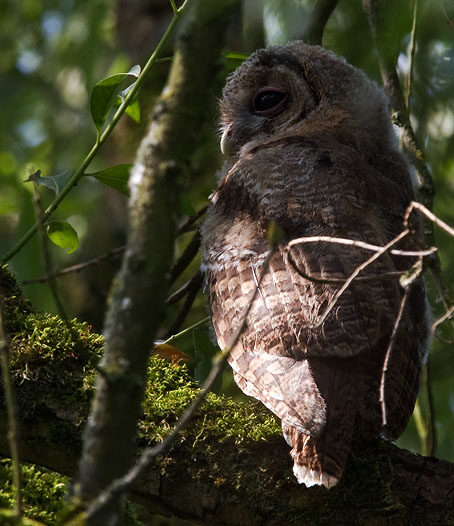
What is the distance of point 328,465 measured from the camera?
8.05 feet

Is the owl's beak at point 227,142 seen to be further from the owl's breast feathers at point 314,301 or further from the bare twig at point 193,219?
the owl's breast feathers at point 314,301

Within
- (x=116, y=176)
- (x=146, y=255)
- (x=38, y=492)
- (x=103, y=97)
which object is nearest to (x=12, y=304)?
(x=116, y=176)

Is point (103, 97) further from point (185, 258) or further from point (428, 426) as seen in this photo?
point (428, 426)

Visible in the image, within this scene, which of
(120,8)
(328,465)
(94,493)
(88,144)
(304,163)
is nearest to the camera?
(94,493)

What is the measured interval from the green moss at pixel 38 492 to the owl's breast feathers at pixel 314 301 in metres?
0.80

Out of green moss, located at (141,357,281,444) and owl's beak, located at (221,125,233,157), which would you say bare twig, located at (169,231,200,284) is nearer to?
owl's beak, located at (221,125,233,157)

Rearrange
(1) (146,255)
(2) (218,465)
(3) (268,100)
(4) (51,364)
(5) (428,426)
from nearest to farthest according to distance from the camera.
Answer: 1. (1) (146,255)
2. (2) (218,465)
3. (4) (51,364)
4. (5) (428,426)
5. (3) (268,100)

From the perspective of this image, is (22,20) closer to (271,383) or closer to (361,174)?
(361,174)

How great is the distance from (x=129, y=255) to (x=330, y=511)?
1.49m

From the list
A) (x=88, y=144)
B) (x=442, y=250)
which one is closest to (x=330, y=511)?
(x=442, y=250)

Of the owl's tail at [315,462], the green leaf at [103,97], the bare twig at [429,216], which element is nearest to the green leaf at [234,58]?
the green leaf at [103,97]

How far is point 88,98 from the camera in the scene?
339cm

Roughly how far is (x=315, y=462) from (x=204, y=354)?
121 cm

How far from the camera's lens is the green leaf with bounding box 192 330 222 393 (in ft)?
11.3
